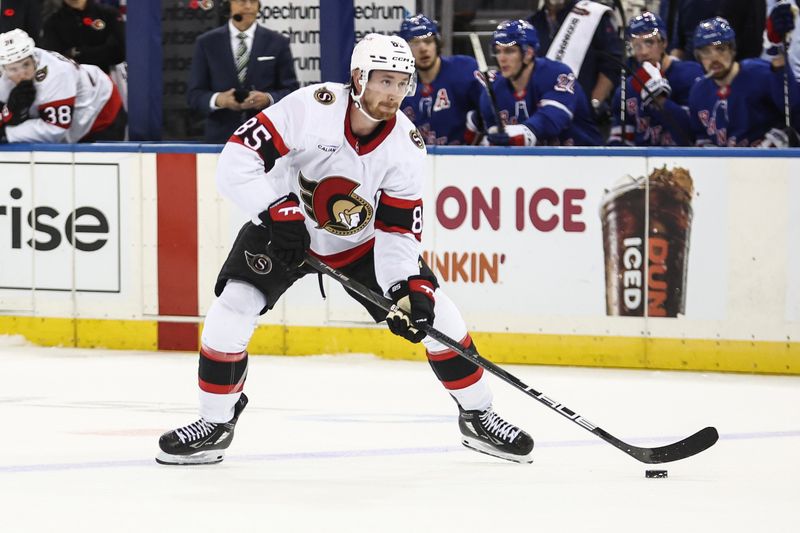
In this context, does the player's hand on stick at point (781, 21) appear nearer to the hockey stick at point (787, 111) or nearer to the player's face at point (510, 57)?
the hockey stick at point (787, 111)

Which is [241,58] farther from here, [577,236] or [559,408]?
[559,408]

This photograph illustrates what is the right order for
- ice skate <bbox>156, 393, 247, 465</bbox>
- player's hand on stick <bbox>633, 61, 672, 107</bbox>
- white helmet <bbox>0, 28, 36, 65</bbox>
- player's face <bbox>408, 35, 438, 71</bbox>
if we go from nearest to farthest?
ice skate <bbox>156, 393, 247, 465</bbox> → player's hand on stick <bbox>633, 61, 672, 107</bbox> → player's face <bbox>408, 35, 438, 71</bbox> → white helmet <bbox>0, 28, 36, 65</bbox>

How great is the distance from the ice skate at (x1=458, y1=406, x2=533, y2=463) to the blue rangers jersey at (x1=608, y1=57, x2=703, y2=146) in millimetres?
2648

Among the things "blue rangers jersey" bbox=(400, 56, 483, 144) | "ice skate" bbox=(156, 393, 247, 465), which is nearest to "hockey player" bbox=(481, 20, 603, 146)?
"blue rangers jersey" bbox=(400, 56, 483, 144)

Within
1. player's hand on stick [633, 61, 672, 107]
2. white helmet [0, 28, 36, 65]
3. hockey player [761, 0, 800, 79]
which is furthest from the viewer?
white helmet [0, 28, 36, 65]

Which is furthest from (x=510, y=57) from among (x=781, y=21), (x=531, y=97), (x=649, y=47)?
(x=781, y=21)

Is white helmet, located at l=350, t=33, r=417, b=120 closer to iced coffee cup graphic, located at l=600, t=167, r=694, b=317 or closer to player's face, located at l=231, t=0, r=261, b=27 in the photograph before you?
iced coffee cup graphic, located at l=600, t=167, r=694, b=317

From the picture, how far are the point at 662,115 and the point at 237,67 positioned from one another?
2.06m

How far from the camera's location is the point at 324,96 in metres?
4.39

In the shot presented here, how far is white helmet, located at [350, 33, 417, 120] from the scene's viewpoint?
4254 millimetres

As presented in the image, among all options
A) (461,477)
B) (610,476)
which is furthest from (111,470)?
(610,476)

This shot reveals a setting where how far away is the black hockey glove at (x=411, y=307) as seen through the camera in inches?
171

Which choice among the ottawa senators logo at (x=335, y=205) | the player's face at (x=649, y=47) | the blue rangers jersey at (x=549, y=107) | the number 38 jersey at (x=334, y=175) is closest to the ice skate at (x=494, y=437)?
the number 38 jersey at (x=334, y=175)

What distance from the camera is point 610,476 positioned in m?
4.30
